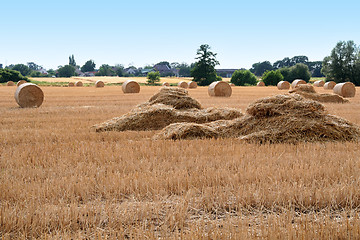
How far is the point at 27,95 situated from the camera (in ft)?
62.6

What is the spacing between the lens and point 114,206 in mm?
4270

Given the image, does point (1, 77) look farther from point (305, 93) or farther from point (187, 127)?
point (187, 127)

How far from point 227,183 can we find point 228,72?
170641mm

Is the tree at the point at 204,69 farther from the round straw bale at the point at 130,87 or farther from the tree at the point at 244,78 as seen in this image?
the round straw bale at the point at 130,87

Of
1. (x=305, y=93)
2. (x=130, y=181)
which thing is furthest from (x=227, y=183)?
(x=305, y=93)

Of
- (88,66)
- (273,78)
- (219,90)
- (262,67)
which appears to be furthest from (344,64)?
(88,66)

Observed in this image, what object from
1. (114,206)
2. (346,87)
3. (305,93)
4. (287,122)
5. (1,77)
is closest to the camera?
(114,206)

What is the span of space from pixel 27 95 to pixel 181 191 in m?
16.6

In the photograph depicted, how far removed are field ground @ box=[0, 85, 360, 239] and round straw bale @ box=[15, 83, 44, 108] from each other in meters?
12.2

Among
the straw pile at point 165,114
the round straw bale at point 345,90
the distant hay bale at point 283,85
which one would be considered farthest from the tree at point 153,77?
the straw pile at point 165,114

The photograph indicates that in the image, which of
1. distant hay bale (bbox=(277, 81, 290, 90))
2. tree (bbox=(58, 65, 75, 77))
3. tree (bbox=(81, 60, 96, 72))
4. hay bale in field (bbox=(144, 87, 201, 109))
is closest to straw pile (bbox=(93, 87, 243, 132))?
hay bale in field (bbox=(144, 87, 201, 109))

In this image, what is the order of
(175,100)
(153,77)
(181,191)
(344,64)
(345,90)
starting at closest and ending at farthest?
(181,191), (175,100), (345,90), (344,64), (153,77)

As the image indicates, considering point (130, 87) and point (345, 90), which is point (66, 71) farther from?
point (345, 90)

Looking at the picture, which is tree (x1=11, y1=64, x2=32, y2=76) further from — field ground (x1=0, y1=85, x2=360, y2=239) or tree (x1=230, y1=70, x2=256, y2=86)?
field ground (x1=0, y1=85, x2=360, y2=239)
